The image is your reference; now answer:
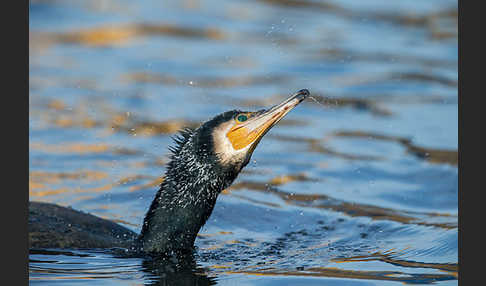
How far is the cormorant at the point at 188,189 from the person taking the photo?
6848mm

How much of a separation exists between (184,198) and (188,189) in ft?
0.26

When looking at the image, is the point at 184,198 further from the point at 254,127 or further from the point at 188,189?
the point at 254,127

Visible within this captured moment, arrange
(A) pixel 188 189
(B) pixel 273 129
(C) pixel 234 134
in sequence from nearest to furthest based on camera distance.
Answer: (C) pixel 234 134 < (A) pixel 188 189 < (B) pixel 273 129

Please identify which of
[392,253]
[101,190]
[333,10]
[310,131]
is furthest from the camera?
[333,10]

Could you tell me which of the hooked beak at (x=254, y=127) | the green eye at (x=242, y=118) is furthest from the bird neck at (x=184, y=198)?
the green eye at (x=242, y=118)

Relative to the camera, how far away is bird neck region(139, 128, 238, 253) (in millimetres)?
6926

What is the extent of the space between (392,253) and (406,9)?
11137 millimetres

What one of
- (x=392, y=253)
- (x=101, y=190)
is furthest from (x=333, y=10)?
(x=392, y=253)

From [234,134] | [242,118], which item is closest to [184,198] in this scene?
[234,134]

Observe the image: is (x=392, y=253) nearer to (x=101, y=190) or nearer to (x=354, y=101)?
(x=101, y=190)

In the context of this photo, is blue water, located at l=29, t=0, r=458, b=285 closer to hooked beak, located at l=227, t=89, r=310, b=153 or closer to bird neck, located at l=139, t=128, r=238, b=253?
bird neck, located at l=139, t=128, r=238, b=253

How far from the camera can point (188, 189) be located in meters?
7.02

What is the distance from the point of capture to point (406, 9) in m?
18.0

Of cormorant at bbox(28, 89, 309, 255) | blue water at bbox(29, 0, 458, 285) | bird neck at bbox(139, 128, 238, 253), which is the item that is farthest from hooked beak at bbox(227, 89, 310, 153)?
blue water at bbox(29, 0, 458, 285)
